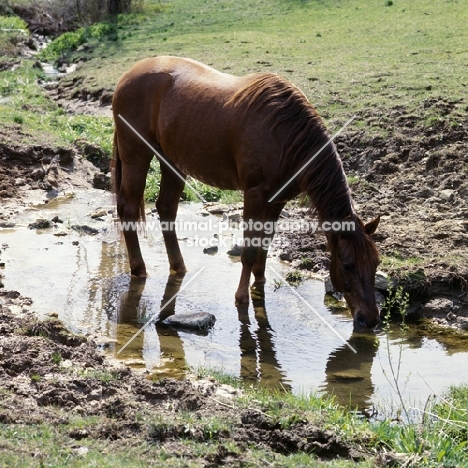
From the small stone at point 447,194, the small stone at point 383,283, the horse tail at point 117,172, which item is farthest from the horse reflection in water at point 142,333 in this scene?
the small stone at point 447,194

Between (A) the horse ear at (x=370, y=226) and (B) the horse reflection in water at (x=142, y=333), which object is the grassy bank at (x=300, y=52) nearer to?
(B) the horse reflection in water at (x=142, y=333)

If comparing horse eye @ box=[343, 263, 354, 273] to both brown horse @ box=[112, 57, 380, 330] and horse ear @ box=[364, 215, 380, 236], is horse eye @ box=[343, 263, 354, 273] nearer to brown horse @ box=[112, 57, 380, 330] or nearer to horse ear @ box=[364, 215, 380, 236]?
brown horse @ box=[112, 57, 380, 330]

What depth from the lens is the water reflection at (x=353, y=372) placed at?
5.30m

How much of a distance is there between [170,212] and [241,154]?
156 cm

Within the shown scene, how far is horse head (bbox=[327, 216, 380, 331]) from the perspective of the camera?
6023 mm

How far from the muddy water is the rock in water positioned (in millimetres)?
77

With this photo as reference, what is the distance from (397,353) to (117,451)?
294cm

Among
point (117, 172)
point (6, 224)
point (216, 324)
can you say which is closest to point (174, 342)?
point (216, 324)

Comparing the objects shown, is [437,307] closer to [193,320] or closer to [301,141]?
[301,141]

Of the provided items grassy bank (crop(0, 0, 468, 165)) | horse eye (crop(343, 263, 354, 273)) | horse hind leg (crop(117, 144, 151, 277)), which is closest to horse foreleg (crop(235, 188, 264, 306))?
horse eye (crop(343, 263, 354, 273))

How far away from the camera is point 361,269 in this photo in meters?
6.04

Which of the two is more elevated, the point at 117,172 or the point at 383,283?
the point at 117,172

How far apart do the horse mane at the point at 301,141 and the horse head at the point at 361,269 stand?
19 cm

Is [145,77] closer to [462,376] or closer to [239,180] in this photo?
[239,180]
